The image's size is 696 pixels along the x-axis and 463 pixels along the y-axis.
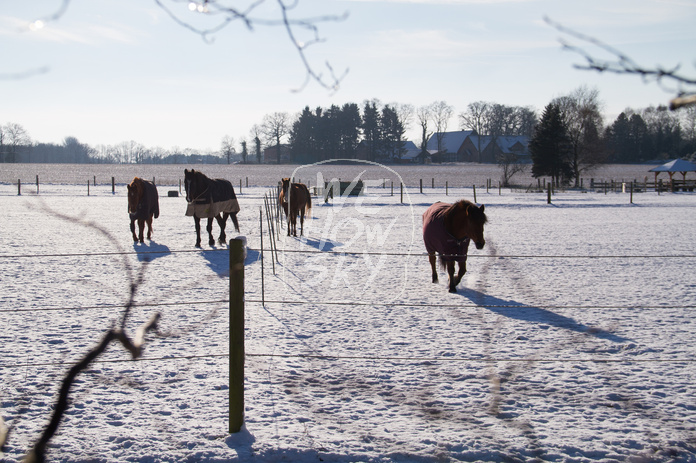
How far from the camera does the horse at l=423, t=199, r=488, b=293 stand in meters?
7.12

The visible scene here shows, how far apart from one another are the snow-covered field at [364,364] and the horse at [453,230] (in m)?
0.59

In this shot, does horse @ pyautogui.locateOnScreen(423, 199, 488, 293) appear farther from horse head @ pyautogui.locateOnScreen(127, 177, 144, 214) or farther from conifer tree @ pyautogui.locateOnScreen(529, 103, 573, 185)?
conifer tree @ pyautogui.locateOnScreen(529, 103, 573, 185)

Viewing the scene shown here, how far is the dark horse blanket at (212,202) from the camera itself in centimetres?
1173

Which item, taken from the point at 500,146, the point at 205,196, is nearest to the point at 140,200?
the point at 205,196

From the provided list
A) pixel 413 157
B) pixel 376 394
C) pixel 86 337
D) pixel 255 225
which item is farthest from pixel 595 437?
pixel 413 157

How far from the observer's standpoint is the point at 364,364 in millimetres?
4973

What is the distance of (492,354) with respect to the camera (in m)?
5.21

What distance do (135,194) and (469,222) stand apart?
325 inches

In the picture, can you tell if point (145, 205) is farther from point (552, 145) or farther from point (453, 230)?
point (552, 145)

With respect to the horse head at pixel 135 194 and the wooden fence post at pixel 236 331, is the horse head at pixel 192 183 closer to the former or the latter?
the horse head at pixel 135 194

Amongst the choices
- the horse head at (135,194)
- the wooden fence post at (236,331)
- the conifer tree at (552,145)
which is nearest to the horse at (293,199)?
the horse head at (135,194)

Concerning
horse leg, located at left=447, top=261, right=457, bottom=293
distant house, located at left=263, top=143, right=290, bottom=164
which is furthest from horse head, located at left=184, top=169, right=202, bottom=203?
distant house, located at left=263, top=143, right=290, bottom=164

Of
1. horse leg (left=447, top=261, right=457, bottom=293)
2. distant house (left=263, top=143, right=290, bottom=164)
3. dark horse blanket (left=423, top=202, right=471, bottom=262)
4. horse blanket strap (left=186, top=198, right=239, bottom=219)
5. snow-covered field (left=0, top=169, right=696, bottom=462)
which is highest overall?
distant house (left=263, top=143, right=290, bottom=164)

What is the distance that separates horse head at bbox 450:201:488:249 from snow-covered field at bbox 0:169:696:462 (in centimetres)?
64
